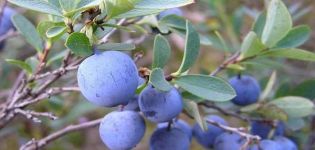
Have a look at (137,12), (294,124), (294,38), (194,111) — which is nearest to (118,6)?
(137,12)

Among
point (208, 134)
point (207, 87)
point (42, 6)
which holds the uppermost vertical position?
point (42, 6)

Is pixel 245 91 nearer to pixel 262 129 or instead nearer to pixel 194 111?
pixel 262 129

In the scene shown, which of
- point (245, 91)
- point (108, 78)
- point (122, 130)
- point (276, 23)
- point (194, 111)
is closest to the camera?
point (108, 78)

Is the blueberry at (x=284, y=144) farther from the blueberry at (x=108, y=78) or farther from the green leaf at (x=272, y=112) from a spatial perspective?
the blueberry at (x=108, y=78)

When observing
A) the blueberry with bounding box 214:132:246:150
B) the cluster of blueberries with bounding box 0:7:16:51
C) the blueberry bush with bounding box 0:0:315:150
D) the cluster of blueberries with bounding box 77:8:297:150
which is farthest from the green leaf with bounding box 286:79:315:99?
the cluster of blueberries with bounding box 0:7:16:51

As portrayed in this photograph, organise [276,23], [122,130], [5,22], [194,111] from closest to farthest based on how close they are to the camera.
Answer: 1. [122,130]
2. [194,111]
3. [276,23]
4. [5,22]

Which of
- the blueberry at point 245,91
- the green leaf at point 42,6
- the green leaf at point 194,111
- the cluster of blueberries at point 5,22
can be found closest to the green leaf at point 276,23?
the blueberry at point 245,91
